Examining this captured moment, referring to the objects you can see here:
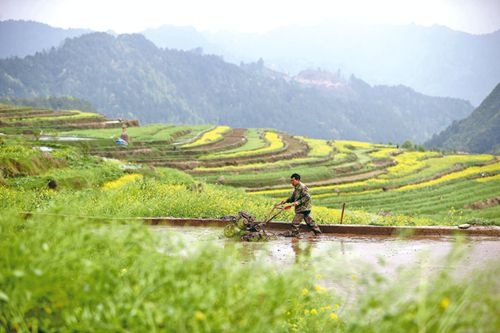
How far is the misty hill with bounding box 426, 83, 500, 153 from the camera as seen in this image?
132 meters

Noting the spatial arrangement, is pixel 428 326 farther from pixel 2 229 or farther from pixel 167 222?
pixel 167 222

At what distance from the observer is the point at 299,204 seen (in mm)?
14727

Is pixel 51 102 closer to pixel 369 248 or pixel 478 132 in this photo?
pixel 478 132

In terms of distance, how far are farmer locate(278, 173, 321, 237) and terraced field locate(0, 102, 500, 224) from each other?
13210 millimetres

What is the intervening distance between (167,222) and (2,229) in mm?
10173

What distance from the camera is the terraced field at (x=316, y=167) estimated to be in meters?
35.0

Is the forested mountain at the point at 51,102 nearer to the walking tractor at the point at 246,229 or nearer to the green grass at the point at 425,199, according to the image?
the green grass at the point at 425,199

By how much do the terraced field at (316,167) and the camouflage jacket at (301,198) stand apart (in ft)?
44.5

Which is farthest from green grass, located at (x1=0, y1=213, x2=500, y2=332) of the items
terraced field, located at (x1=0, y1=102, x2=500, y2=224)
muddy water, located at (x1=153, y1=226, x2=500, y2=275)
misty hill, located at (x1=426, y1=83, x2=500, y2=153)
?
misty hill, located at (x1=426, y1=83, x2=500, y2=153)

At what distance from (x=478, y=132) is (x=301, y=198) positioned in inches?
5343

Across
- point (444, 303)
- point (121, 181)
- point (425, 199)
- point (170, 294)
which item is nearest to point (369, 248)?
point (170, 294)

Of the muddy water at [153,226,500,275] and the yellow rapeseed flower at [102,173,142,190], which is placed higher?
the muddy water at [153,226,500,275]

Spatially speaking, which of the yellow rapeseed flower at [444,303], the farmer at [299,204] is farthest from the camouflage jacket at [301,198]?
the yellow rapeseed flower at [444,303]

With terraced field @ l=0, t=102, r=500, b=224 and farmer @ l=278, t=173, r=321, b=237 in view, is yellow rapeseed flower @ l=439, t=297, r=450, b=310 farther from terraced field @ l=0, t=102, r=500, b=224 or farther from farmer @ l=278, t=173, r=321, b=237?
terraced field @ l=0, t=102, r=500, b=224
